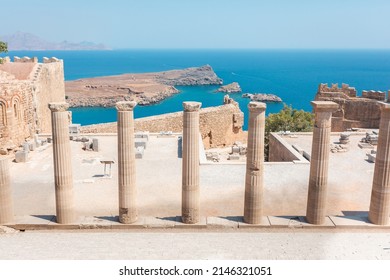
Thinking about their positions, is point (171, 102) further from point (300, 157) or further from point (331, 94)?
point (300, 157)

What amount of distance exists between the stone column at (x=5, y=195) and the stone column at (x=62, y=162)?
4.19 ft

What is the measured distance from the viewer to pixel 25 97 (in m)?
23.7

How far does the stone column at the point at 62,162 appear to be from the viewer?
33.3 ft

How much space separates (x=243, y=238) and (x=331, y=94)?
3038 centimetres

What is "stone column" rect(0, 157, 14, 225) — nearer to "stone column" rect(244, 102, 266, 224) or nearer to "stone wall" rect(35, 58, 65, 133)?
"stone column" rect(244, 102, 266, 224)

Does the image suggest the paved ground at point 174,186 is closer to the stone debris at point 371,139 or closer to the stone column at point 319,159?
the stone column at point 319,159

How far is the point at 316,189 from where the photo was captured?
34.7 ft

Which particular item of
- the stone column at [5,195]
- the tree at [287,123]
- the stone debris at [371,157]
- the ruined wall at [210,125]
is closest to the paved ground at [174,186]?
the stone debris at [371,157]

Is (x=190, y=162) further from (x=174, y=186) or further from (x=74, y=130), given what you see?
(x=74, y=130)

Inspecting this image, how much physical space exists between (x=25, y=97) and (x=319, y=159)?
753 inches

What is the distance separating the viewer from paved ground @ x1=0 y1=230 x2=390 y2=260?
30.7ft

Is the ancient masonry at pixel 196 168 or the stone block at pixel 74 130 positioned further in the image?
the stone block at pixel 74 130

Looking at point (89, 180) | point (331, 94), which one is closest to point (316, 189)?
point (89, 180)

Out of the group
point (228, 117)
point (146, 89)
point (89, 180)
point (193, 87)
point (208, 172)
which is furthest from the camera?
point (193, 87)
